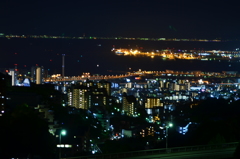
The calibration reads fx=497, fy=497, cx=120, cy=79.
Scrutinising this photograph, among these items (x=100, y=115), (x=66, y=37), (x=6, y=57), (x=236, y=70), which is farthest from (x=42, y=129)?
(x=66, y=37)

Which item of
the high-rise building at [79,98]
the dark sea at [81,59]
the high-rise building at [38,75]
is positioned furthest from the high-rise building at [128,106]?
the dark sea at [81,59]

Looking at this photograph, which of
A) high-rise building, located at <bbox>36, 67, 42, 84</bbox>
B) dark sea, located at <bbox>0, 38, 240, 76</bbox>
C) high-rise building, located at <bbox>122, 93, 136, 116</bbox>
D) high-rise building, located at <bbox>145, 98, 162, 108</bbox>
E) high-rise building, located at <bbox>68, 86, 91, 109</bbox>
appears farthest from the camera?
dark sea, located at <bbox>0, 38, 240, 76</bbox>

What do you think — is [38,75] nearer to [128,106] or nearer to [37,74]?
[37,74]

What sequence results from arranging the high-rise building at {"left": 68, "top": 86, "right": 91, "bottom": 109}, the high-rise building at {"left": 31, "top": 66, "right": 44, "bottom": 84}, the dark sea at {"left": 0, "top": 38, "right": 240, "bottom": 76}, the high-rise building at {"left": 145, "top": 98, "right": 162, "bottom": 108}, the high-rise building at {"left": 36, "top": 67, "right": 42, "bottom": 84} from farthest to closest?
the dark sea at {"left": 0, "top": 38, "right": 240, "bottom": 76}, the high-rise building at {"left": 31, "top": 66, "right": 44, "bottom": 84}, the high-rise building at {"left": 36, "top": 67, "right": 42, "bottom": 84}, the high-rise building at {"left": 145, "top": 98, "right": 162, "bottom": 108}, the high-rise building at {"left": 68, "top": 86, "right": 91, "bottom": 109}

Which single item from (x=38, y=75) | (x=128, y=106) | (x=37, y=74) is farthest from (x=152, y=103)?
(x=37, y=74)

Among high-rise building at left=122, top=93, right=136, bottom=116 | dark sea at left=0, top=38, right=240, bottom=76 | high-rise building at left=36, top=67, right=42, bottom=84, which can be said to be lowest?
high-rise building at left=122, top=93, right=136, bottom=116

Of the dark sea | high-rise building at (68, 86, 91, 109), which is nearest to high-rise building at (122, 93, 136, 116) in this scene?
high-rise building at (68, 86, 91, 109)

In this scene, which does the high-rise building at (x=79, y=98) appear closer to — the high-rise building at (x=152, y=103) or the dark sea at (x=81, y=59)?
the high-rise building at (x=152, y=103)

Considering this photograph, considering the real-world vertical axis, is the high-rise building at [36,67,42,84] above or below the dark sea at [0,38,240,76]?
below

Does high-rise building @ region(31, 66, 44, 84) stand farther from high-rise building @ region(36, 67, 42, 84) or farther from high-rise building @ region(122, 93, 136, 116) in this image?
high-rise building @ region(122, 93, 136, 116)
